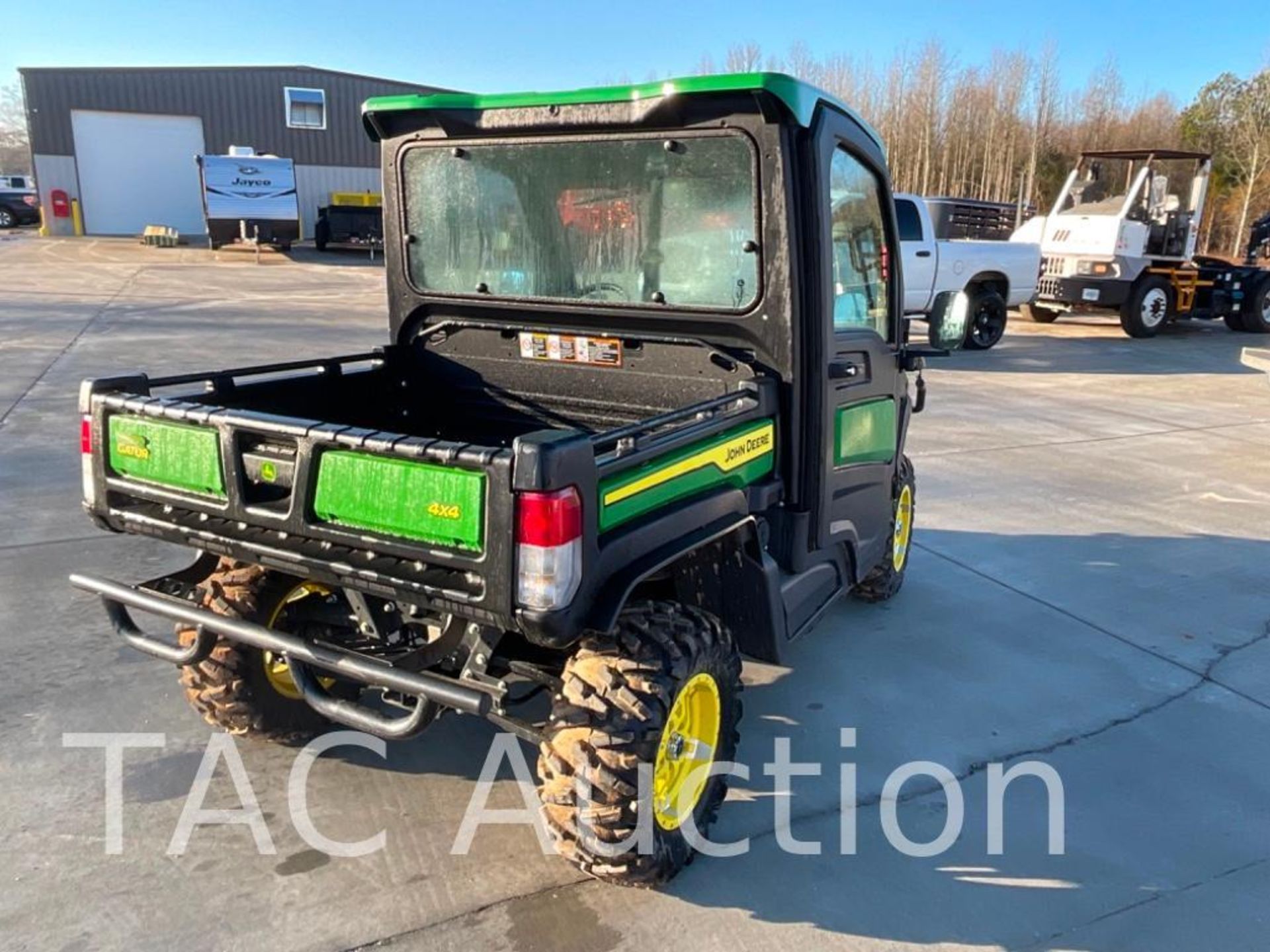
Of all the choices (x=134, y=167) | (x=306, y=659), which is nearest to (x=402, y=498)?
(x=306, y=659)

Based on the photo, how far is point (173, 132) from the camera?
32.6 m

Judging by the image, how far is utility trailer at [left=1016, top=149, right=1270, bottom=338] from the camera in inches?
591

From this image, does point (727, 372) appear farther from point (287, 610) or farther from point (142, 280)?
point (142, 280)

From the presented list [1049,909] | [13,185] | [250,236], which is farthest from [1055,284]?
[13,185]

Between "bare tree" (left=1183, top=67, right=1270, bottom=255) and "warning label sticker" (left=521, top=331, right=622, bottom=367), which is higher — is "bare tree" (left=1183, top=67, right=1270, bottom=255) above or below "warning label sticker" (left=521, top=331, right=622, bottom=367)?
above

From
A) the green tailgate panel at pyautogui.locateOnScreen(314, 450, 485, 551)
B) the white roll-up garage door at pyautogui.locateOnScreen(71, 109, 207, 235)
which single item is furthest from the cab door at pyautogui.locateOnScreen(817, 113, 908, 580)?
the white roll-up garage door at pyautogui.locateOnScreen(71, 109, 207, 235)

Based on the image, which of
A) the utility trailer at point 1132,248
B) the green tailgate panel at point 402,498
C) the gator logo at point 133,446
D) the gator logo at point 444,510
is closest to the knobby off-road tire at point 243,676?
the gator logo at point 133,446

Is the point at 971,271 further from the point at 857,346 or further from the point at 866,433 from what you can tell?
the point at 857,346

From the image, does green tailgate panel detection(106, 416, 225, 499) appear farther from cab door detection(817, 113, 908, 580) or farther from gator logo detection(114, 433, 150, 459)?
cab door detection(817, 113, 908, 580)

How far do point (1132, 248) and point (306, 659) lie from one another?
1581 centimetres

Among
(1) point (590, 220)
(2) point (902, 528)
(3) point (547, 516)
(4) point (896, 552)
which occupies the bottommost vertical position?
(4) point (896, 552)

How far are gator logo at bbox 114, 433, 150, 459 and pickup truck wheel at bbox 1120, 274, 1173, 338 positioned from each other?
16.1 m

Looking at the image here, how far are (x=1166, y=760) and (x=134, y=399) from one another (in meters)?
3.71

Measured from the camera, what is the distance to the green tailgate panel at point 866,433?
3537 millimetres
